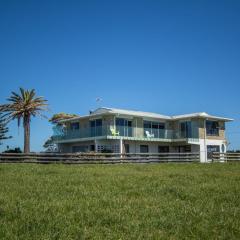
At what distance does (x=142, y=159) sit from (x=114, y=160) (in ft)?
10.5

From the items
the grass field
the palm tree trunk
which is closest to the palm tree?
the palm tree trunk

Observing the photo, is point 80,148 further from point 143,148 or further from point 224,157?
point 224,157

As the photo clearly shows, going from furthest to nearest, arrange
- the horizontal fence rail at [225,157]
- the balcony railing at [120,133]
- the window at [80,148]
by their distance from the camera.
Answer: the window at [80,148]
the balcony railing at [120,133]
the horizontal fence rail at [225,157]

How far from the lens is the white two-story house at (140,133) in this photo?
4603cm

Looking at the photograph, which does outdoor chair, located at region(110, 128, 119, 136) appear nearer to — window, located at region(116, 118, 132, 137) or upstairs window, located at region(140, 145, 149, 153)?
window, located at region(116, 118, 132, 137)

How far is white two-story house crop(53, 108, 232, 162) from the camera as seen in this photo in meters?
46.0

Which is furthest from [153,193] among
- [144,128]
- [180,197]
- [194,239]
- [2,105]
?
[2,105]

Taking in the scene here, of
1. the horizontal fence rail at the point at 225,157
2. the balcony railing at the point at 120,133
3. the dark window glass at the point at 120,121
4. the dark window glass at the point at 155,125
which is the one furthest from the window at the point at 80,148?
the horizontal fence rail at the point at 225,157

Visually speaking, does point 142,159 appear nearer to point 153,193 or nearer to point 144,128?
point 144,128

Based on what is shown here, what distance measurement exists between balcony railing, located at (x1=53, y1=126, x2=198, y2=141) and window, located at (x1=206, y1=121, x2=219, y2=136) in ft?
9.90

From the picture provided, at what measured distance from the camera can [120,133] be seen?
45.6 m

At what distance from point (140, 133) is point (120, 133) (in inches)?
124

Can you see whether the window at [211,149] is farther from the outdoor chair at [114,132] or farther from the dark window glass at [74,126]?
the dark window glass at [74,126]

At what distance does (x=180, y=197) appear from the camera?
1124cm
